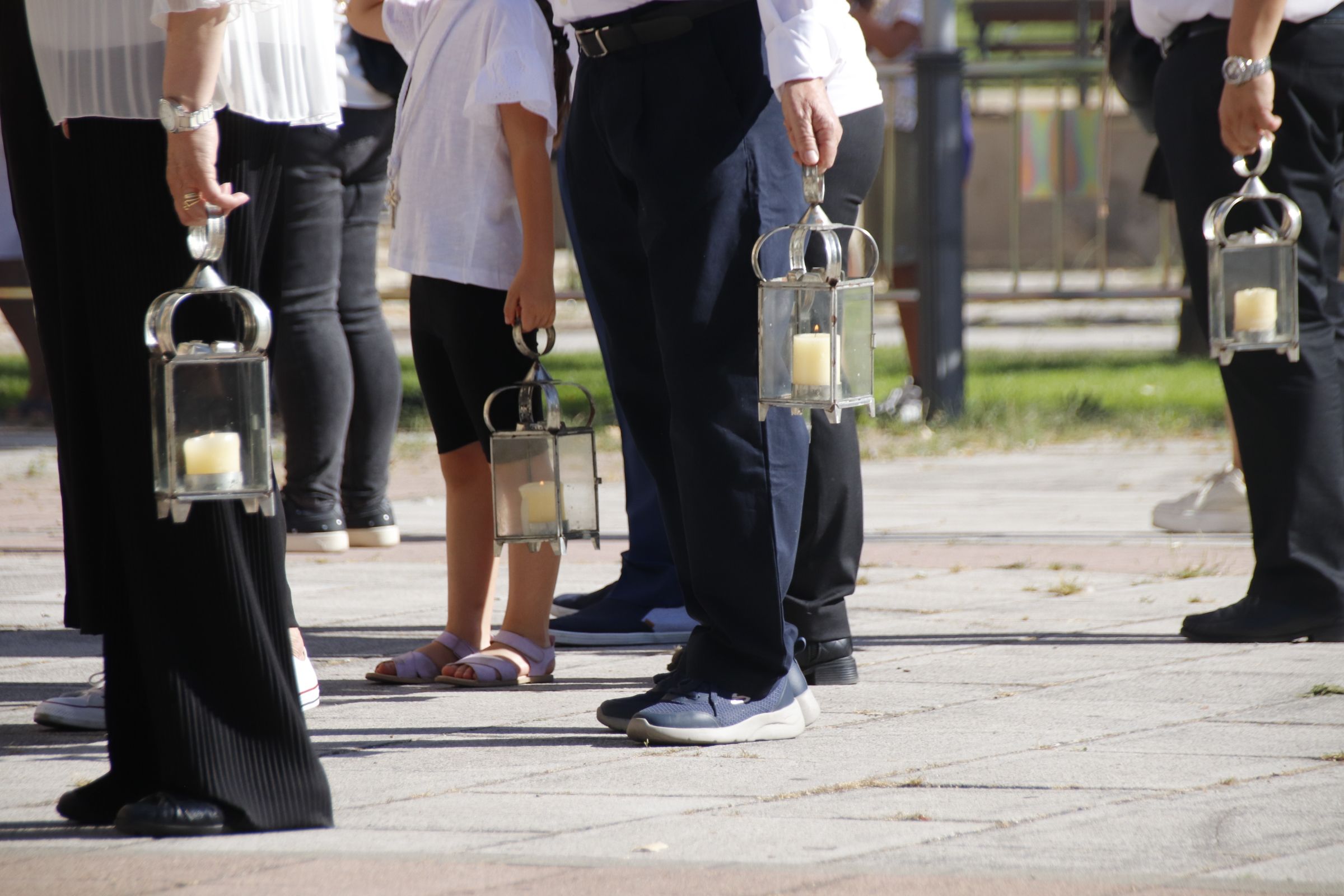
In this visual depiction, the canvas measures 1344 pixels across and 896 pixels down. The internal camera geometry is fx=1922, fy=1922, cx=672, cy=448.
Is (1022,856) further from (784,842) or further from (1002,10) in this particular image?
(1002,10)

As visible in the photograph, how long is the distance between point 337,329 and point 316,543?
0.62 m

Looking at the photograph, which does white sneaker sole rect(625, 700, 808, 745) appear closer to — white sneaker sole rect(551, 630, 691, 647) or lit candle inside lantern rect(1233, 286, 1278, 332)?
white sneaker sole rect(551, 630, 691, 647)

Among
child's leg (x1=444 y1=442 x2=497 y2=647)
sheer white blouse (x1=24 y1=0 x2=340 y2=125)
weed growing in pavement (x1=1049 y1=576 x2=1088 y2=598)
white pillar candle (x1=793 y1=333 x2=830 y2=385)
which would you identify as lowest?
weed growing in pavement (x1=1049 y1=576 x2=1088 y2=598)

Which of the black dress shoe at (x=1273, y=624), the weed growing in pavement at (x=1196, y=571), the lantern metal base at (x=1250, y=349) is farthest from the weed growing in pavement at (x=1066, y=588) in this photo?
the lantern metal base at (x=1250, y=349)

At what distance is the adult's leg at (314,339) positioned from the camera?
5246mm

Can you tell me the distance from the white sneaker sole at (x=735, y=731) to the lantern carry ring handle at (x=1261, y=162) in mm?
1520

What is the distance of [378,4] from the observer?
3984 mm

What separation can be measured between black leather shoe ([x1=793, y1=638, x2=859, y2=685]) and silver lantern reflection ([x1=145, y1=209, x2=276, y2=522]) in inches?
54.3

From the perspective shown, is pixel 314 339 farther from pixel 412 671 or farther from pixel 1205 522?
pixel 1205 522

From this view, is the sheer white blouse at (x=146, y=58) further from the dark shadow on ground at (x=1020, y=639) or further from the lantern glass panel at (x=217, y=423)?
the dark shadow on ground at (x=1020, y=639)

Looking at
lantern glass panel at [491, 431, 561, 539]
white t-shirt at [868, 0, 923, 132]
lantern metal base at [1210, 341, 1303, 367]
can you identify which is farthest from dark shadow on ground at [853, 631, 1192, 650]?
white t-shirt at [868, 0, 923, 132]

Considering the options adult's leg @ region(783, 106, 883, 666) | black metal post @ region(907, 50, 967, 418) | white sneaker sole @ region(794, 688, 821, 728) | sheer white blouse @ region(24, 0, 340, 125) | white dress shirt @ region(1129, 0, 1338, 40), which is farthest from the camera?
black metal post @ region(907, 50, 967, 418)

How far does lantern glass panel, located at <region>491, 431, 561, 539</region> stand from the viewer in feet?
12.1

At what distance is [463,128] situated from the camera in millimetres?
3797
